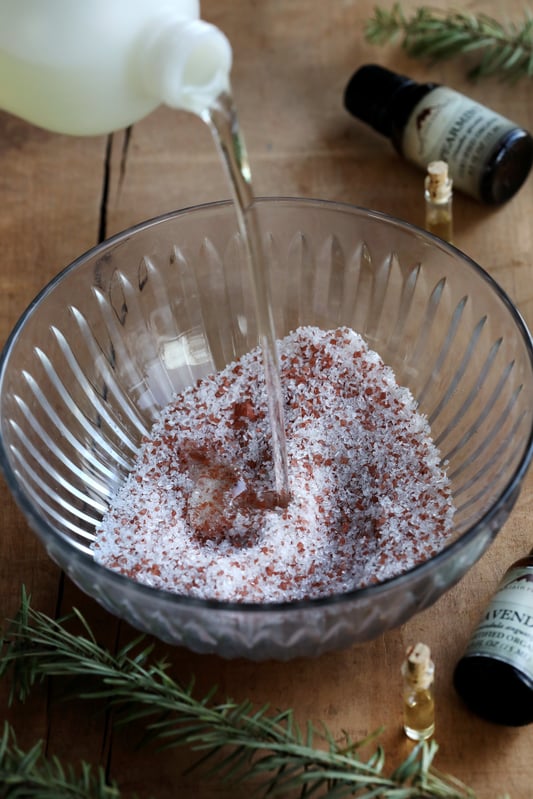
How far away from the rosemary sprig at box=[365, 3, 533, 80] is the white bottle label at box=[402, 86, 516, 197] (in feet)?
0.54

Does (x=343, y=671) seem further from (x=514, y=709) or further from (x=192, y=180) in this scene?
(x=192, y=180)

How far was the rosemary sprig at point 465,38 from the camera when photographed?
4.93ft

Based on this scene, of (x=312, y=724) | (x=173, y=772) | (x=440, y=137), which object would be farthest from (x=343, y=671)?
(x=440, y=137)

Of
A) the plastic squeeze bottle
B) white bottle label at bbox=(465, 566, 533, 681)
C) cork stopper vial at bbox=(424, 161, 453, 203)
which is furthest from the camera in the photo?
cork stopper vial at bbox=(424, 161, 453, 203)

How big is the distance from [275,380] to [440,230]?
40 centimetres

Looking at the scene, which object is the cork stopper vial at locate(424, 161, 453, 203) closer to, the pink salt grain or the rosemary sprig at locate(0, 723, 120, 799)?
the pink salt grain

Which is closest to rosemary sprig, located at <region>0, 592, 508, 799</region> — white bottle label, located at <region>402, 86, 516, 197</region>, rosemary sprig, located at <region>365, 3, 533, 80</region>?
white bottle label, located at <region>402, 86, 516, 197</region>

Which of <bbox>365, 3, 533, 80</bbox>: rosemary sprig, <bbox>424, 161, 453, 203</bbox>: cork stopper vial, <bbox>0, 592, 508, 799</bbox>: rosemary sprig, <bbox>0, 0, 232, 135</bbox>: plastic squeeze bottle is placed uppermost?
<bbox>0, 0, 232, 135</bbox>: plastic squeeze bottle

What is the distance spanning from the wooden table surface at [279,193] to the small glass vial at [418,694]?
0.05 ft

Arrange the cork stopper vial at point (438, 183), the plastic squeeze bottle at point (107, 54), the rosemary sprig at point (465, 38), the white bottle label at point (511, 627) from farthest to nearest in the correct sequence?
the rosemary sprig at point (465, 38) → the cork stopper vial at point (438, 183) → the white bottle label at point (511, 627) → the plastic squeeze bottle at point (107, 54)

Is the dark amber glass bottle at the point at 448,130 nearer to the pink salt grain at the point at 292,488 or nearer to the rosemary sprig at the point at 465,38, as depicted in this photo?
the rosemary sprig at the point at 465,38

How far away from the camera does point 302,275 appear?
1.20 m

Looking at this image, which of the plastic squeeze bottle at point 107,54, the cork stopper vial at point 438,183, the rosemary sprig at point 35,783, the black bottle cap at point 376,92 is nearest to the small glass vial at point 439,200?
the cork stopper vial at point 438,183

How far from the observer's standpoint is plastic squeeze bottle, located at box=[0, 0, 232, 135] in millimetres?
790
